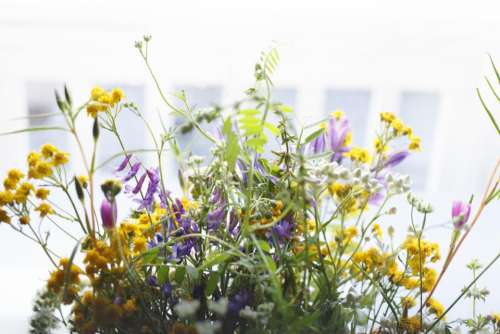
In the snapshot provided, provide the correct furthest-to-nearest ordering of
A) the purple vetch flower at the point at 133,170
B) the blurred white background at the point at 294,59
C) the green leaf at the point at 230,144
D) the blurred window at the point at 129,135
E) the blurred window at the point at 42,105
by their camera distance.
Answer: the blurred window at the point at 129,135
the blurred window at the point at 42,105
the blurred white background at the point at 294,59
the purple vetch flower at the point at 133,170
the green leaf at the point at 230,144

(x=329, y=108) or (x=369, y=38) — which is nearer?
(x=369, y=38)

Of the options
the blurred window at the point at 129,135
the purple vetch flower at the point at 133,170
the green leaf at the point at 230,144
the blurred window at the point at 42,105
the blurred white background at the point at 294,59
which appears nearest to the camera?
the green leaf at the point at 230,144

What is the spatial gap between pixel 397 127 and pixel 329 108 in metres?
1.51

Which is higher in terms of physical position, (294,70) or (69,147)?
(294,70)

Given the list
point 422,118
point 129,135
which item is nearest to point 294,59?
A: point 422,118

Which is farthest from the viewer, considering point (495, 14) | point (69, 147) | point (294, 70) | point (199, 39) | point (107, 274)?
point (69, 147)

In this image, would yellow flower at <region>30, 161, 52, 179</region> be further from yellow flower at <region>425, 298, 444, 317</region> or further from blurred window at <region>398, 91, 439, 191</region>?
blurred window at <region>398, 91, 439, 191</region>

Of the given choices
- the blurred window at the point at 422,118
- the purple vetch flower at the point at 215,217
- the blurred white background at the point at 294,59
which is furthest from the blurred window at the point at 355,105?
the purple vetch flower at the point at 215,217

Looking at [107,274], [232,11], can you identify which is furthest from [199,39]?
[107,274]

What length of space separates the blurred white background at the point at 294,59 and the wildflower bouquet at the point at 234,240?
120cm

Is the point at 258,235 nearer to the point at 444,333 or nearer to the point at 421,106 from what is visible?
the point at 444,333

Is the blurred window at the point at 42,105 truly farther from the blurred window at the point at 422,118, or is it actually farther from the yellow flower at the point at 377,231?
the yellow flower at the point at 377,231

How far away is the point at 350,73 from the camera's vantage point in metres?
1.93

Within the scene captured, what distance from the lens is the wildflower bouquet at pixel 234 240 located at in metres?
0.41
